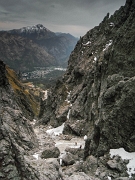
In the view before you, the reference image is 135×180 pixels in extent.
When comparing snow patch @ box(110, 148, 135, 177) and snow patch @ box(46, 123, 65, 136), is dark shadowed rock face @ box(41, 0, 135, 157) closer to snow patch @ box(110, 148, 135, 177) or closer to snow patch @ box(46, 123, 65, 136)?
snow patch @ box(110, 148, 135, 177)

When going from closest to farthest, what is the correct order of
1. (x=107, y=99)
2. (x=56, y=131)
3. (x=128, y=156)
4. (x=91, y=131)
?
(x=128, y=156) → (x=107, y=99) → (x=91, y=131) → (x=56, y=131)

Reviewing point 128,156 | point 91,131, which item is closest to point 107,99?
point 128,156

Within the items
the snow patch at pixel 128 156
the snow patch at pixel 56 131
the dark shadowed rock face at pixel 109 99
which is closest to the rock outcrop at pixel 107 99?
the dark shadowed rock face at pixel 109 99

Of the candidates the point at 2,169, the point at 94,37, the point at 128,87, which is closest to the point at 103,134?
the point at 128,87

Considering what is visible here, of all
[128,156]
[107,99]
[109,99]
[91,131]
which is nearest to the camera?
[128,156]

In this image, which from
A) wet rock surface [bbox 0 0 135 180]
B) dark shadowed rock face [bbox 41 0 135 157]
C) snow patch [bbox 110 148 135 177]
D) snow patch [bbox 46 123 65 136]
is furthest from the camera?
snow patch [bbox 46 123 65 136]

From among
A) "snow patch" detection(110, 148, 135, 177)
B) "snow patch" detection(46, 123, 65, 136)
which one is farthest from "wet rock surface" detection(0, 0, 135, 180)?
"snow patch" detection(46, 123, 65, 136)

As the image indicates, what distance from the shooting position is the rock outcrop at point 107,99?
99.5ft

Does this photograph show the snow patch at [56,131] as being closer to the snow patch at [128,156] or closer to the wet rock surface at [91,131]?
the wet rock surface at [91,131]

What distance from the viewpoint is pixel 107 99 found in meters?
34.5

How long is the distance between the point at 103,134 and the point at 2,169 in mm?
19296

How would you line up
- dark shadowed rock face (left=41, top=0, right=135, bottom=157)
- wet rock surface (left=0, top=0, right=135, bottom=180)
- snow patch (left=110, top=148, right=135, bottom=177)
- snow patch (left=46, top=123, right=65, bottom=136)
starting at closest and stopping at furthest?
wet rock surface (left=0, top=0, right=135, bottom=180) → snow patch (left=110, top=148, right=135, bottom=177) → dark shadowed rock face (left=41, top=0, right=135, bottom=157) → snow patch (left=46, top=123, right=65, bottom=136)

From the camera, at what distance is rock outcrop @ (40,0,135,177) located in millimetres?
30312

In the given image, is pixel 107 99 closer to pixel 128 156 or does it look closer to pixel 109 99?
pixel 109 99
